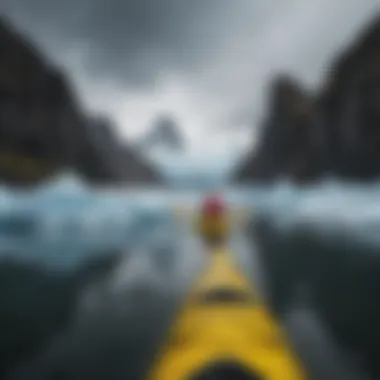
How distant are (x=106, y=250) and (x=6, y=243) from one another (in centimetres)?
850

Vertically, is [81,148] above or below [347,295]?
above

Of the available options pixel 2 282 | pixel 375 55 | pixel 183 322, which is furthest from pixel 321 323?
pixel 375 55

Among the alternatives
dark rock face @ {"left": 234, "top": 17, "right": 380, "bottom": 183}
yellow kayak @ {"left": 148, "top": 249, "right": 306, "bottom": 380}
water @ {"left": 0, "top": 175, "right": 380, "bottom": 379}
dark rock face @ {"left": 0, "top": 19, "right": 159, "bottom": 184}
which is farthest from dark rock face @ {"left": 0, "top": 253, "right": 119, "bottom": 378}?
dark rock face @ {"left": 0, "top": 19, "right": 159, "bottom": 184}

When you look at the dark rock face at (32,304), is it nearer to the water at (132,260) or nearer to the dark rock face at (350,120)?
the water at (132,260)

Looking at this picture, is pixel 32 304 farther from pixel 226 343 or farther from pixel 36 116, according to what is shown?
pixel 36 116

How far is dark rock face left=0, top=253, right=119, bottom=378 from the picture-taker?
14422 mm

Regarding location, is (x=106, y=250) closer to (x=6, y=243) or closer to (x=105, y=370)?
(x=6, y=243)

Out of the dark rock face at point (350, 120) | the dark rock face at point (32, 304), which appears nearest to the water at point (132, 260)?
the dark rock face at point (32, 304)

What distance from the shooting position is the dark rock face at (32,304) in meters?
14.4

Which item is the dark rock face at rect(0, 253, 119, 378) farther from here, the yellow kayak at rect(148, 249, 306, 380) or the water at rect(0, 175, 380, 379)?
the yellow kayak at rect(148, 249, 306, 380)

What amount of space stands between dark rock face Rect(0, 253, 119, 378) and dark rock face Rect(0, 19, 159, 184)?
103586mm

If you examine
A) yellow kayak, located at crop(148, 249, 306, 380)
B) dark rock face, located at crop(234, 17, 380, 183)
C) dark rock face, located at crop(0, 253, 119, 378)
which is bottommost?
dark rock face, located at crop(0, 253, 119, 378)

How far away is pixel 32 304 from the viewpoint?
19438mm

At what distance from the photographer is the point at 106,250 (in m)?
36.9
